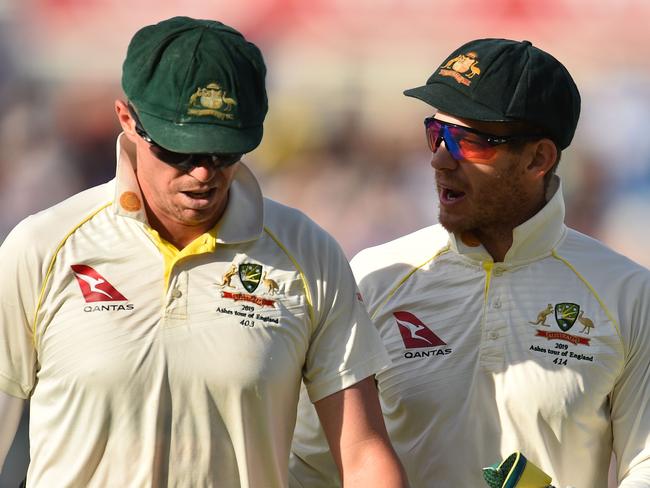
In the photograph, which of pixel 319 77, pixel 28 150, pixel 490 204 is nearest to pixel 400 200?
pixel 319 77

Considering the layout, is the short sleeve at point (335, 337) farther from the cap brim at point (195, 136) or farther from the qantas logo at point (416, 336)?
the qantas logo at point (416, 336)

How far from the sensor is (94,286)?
3047 millimetres

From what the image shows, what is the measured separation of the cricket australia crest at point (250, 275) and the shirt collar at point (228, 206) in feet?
0.22

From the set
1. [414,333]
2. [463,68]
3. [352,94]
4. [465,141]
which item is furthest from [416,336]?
[352,94]

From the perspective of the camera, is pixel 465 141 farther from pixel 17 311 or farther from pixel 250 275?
pixel 17 311

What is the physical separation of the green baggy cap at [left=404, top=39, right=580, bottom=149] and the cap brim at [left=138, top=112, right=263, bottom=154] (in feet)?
3.58

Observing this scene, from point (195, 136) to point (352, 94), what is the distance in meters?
4.32

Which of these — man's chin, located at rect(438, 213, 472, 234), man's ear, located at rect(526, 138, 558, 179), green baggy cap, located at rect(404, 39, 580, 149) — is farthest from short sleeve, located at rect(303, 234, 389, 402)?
man's ear, located at rect(526, 138, 558, 179)

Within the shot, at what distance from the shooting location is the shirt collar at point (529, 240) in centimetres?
389

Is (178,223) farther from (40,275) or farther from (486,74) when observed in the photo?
(486,74)

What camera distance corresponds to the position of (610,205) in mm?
7059

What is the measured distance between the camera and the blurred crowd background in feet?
23.0

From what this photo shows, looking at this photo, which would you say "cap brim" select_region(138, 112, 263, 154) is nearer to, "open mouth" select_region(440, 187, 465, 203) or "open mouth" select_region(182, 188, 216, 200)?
"open mouth" select_region(182, 188, 216, 200)

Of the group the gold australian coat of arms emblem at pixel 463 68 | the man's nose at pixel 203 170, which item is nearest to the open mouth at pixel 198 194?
the man's nose at pixel 203 170
